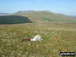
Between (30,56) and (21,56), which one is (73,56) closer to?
(30,56)

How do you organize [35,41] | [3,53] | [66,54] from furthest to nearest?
1. [35,41]
2. [3,53]
3. [66,54]

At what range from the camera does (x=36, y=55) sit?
56.1ft

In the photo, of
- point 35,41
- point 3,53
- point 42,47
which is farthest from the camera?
point 35,41

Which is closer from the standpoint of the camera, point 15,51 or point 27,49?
point 15,51

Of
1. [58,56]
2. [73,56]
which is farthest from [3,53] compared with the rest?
[73,56]

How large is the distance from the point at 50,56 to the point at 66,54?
7.23ft

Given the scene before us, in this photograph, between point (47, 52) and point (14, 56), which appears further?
point (47, 52)

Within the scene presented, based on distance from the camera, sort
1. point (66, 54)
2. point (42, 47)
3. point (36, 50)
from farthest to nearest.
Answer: point (42, 47)
point (36, 50)
point (66, 54)

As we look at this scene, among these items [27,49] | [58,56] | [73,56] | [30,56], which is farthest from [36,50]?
[73,56]

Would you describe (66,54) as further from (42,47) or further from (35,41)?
(35,41)

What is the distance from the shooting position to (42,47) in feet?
68.3

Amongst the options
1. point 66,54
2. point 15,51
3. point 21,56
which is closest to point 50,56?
point 66,54

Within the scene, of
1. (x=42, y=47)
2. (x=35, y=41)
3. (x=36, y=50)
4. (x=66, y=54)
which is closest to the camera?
(x=66, y=54)

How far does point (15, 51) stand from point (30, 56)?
3.05m
